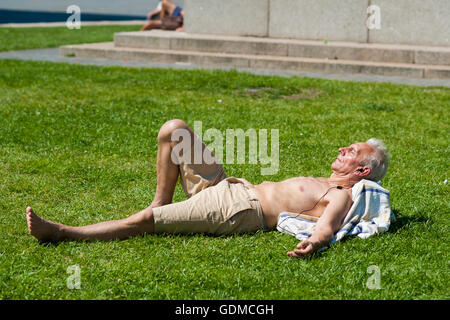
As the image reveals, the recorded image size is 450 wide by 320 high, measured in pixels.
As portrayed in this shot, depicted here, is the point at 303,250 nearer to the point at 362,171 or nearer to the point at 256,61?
the point at 362,171

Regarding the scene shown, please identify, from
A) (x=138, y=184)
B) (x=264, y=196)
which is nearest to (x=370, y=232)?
(x=264, y=196)

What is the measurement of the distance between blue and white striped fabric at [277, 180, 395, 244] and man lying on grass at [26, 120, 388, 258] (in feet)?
0.18

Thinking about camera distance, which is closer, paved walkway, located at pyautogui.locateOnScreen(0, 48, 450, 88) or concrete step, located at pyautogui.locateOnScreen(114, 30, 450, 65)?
paved walkway, located at pyautogui.locateOnScreen(0, 48, 450, 88)

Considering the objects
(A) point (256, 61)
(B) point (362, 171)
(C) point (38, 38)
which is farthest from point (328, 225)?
(C) point (38, 38)

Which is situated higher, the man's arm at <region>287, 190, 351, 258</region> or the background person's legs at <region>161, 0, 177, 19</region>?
the background person's legs at <region>161, 0, 177, 19</region>

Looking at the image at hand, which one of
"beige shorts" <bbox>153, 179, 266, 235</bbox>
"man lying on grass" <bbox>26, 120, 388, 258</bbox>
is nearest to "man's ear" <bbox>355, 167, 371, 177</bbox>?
"man lying on grass" <bbox>26, 120, 388, 258</bbox>

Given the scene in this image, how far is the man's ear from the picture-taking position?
4629mm

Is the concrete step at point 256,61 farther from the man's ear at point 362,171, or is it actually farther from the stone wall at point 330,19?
the man's ear at point 362,171

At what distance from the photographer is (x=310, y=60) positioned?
41.1ft

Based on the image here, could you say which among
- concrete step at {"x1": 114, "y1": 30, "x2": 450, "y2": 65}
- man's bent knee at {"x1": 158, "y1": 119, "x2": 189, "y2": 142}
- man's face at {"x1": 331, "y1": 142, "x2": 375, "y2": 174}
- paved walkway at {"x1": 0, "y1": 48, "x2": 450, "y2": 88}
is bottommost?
man's face at {"x1": 331, "y1": 142, "x2": 375, "y2": 174}

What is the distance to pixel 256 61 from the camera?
41.6ft

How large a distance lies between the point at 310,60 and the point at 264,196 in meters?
8.35

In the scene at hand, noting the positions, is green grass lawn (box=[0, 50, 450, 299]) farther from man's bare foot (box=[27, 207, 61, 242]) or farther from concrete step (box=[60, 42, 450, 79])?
concrete step (box=[60, 42, 450, 79])
